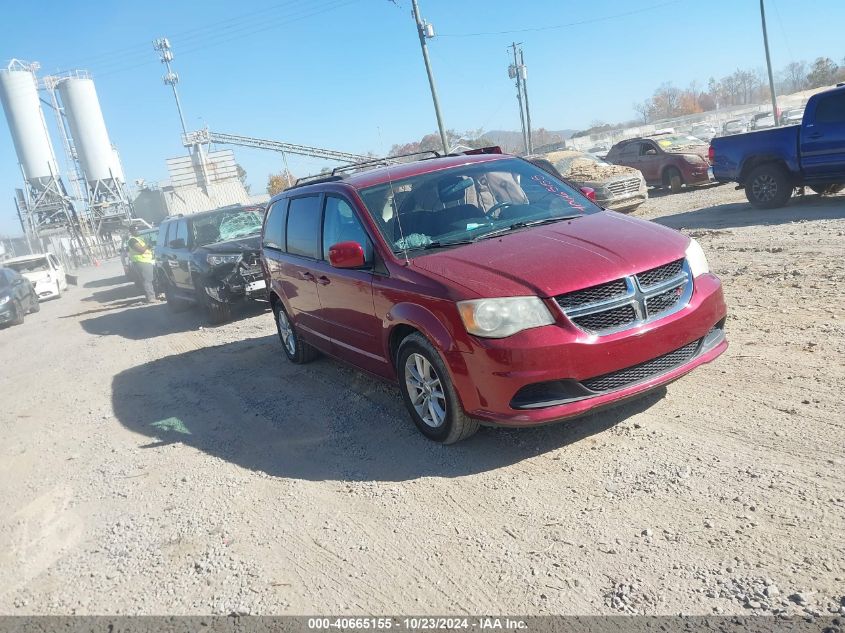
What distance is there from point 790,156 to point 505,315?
33.7 ft

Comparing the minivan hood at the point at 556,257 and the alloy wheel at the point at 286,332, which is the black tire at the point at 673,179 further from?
the minivan hood at the point at 556,257

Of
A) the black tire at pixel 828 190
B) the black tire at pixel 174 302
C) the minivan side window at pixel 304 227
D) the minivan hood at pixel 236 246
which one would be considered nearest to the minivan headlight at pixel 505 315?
the minivan side window at pixel 304 227

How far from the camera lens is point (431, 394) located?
4441 mm

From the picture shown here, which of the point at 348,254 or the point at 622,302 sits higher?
the point at 348,254

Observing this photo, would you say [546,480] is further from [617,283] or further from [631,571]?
[617,283]

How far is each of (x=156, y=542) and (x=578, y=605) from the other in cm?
256

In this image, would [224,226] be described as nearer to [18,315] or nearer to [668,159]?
[18,315]

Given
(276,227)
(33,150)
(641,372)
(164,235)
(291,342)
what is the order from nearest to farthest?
(641,372) < (276,227) < (291,342) < (164,235) < (33,150)

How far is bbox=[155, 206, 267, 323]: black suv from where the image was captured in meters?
10.8

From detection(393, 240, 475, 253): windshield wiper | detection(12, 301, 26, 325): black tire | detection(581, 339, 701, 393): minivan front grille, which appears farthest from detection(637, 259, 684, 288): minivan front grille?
detection(12, 301, 26, 325): black tire

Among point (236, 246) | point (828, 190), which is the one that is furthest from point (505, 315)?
point (828, 190)

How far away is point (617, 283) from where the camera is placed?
3893 mm

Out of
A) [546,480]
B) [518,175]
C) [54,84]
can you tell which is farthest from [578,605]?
[54,84]

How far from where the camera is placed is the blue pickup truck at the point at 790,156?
11023mm
